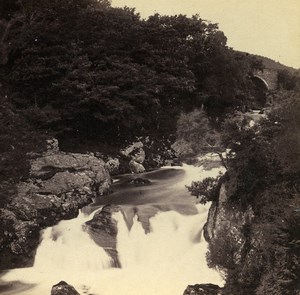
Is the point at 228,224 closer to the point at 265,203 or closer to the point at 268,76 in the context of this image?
the point at 265,203

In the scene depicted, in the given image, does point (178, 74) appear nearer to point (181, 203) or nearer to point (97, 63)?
point (97, 63)

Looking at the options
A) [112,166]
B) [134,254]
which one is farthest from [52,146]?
[134,254]

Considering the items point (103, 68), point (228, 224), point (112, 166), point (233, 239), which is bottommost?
point (233, 239)

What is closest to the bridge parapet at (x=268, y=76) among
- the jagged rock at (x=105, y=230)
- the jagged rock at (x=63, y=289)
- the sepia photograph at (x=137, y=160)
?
the sepia photograph at (x=137, y=160)

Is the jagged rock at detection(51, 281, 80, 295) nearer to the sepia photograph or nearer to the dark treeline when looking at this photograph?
the sepia photograph

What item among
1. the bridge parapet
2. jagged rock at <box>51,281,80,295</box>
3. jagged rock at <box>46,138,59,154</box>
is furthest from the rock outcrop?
the bridge parapet
